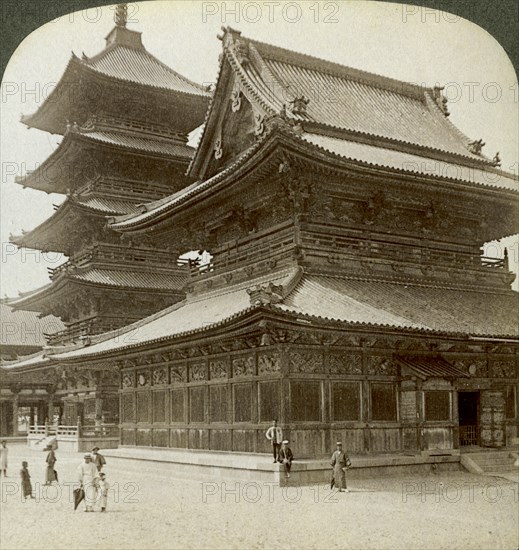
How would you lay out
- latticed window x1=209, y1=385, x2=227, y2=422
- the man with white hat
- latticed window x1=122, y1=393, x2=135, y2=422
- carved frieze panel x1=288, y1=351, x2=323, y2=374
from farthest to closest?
latticed window x1=122, y1=393, x2=135, y2=422 → latticed window x1=209, y1=385, x2=227, y2=422 → carved frieze panel x1=288, y1=351, x2=323, y2=374 → the man with white hat

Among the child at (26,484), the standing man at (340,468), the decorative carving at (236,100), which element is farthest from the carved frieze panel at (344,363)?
the decorative carving at (236,100)

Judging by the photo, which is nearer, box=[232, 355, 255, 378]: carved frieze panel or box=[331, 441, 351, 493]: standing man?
box=[331, 441, 351, 493]: standing man

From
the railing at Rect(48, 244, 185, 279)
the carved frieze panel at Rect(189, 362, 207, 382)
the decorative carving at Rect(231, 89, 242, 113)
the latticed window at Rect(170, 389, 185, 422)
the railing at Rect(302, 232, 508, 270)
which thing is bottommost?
the latticed window at Rect(170, 389, 185, 422)

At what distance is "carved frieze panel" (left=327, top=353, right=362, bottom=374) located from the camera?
19.0 m

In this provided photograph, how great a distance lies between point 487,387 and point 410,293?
10.9 feet

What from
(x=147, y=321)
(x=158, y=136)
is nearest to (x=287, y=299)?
(x=147, y=321)

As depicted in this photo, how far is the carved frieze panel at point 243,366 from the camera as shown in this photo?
1966 cm

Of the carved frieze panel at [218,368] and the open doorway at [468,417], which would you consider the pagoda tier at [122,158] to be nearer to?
the carved frieze panel at [218,368]

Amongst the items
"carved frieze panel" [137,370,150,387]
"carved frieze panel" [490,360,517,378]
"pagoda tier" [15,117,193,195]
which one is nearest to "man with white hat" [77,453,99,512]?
"carved frieze panel" [137,370,150,387]

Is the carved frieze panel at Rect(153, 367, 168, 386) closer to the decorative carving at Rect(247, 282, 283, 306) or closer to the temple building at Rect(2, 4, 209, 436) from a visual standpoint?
the decorative carving at Rect(247, 282, 283, 306)

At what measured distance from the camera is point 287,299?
59.6 ft

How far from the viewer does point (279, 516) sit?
45.1ft

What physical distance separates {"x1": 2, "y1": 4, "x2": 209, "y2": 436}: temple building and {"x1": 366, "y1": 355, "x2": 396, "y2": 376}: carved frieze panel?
17680 mm

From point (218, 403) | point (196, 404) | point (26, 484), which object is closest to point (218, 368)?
point (218, 403)
